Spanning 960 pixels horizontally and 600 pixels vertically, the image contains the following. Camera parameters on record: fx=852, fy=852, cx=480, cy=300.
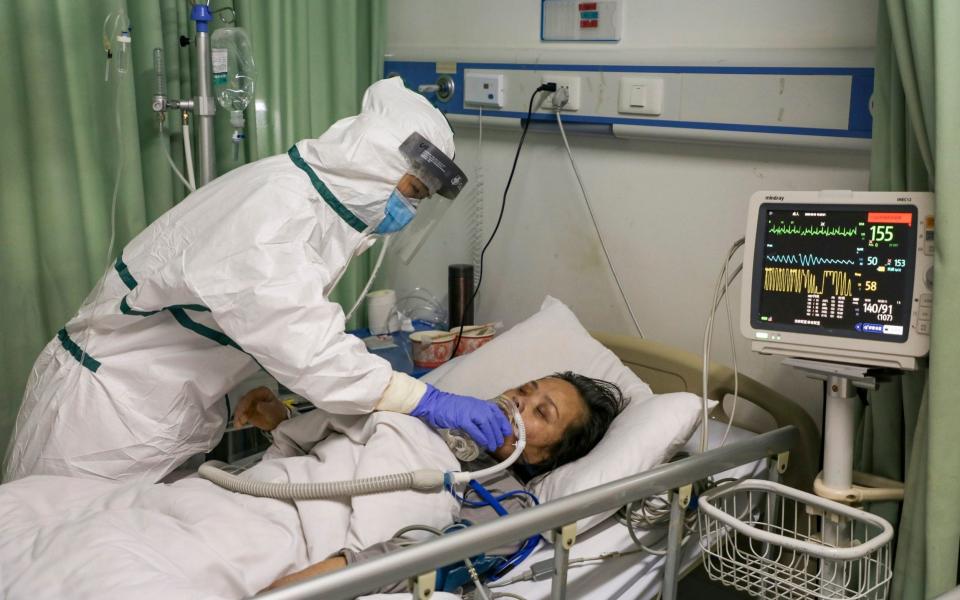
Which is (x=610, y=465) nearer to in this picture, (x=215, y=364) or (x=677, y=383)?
(x=677, y=383)

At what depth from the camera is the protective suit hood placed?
5.69 ft

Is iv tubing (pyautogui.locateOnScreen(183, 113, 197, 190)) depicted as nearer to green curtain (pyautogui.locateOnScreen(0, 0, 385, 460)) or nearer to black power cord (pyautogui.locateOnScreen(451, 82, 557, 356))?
green curtain (pyautogui.locateOnScreen(0, 0, 385, 460))

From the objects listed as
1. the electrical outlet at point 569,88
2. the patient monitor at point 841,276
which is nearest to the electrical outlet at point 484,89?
the electrical outlet at point 569,88

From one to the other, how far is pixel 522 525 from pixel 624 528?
516 millimetres

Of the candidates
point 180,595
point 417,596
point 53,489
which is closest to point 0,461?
point 53,489

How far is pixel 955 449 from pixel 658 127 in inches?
44.3

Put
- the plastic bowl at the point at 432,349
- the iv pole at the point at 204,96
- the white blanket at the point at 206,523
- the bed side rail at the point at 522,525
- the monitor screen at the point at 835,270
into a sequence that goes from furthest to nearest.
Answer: the plastic bowl at the point at 432,349
the iv pole at the point at 204,96
the monitor screen at the point at 835,270
the white blanket at the point at 206,523
the bed side rail at the point at 522,525

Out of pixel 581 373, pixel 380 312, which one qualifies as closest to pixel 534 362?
pixel 581 373

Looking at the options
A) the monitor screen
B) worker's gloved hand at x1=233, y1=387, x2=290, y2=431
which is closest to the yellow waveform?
the monitor screen

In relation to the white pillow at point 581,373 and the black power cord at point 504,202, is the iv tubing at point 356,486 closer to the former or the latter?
the white pillow at point 581,373

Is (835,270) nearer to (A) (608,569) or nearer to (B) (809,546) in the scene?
(B) (809,546)

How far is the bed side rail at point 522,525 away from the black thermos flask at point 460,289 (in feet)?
4.10

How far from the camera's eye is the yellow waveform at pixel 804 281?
5.23ft

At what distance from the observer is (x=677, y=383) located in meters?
2.27
